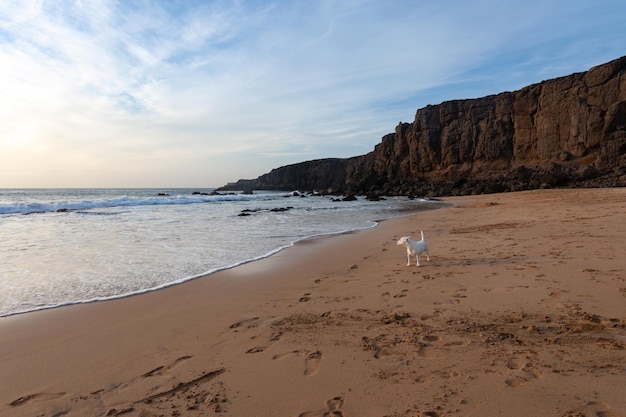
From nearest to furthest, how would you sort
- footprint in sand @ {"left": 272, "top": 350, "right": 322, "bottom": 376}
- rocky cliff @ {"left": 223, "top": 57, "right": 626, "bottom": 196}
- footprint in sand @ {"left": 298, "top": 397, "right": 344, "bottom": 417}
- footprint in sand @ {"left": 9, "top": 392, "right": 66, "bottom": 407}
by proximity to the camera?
footprint in sand @ {"left": 298, "top": 397, "right": 344, "bottom": 417}
footprint in sand @ {"left": 9, "top": 392, "right": 66, "bottom": 407}
footprint in sand @ {"left": 272, "top": 350, "right": 322, "bottom": 376}
rocky cliff @ {"left": 223, "top": 57, "right": 626, "bottom": 196}

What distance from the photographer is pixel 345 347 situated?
10.5 ft

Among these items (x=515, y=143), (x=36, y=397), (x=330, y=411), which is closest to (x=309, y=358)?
(x=330, y=411)

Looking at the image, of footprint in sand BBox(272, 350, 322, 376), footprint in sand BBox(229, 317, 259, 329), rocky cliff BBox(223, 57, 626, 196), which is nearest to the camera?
footprint in sand BBox(272, 350, 322, 376)

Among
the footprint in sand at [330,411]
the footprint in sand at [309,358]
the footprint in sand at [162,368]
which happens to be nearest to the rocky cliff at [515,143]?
the footprint in sand at [309,358]

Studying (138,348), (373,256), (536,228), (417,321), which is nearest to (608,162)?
(536,228)

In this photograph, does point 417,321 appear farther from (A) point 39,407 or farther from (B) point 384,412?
(A) point 39,407

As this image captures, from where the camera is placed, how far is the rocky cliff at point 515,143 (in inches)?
1342

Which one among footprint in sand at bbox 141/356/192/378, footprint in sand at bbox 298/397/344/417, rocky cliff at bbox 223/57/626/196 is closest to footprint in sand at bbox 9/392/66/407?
footprint in sand at bbox 141/356/192/378

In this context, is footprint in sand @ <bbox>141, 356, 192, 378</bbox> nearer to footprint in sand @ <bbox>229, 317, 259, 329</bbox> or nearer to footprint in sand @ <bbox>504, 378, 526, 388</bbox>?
footprint in sand @ <bbox>229, 317, 259, 329</bbox>

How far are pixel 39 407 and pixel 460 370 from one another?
3.08 m

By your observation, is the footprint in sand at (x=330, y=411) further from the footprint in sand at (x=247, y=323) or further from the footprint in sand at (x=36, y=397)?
the footprint in sand at (x=36, y=397)

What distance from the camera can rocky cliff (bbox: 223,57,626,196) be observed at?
34094 millimetres

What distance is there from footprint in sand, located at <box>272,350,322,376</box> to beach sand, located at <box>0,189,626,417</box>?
18mm

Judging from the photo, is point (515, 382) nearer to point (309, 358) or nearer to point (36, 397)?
point (309, 358)
